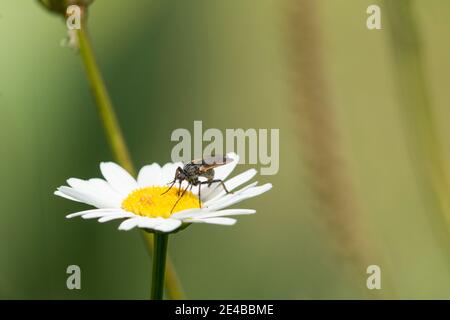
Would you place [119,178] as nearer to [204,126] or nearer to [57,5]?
[57,5]

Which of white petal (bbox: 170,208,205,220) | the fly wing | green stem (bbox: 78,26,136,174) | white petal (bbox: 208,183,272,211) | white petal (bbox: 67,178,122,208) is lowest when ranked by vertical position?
white petal (bbox: 170,208,205,220)

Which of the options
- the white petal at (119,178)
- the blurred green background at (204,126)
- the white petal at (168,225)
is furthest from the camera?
the blurred green background at (204,126)

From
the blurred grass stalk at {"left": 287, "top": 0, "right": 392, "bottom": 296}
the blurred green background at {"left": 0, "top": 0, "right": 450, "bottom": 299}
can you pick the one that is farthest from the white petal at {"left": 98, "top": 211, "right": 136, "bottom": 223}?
the blurred green background at {"left": 0, "top": 0, "right": 450, "bottom": 299}

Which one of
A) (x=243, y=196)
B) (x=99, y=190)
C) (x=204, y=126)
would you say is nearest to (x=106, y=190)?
(x=99, y=190)

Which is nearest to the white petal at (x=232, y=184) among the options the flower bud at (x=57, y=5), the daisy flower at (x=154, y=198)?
the daisy flower at (x=154, y=198)

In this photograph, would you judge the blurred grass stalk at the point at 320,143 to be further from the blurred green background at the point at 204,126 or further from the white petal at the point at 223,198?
the blurred green background at the point at 204,126

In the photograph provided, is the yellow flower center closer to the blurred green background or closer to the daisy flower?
the daisy flower

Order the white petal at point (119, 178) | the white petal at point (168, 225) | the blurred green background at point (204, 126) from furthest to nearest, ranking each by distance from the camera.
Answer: the blurred green background at point (204, 126) → the white petal at point (119, 178) → the white petal at point (168, 225)

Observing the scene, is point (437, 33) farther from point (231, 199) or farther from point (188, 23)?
point (231, 199)

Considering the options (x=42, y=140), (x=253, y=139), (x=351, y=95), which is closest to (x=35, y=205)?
(x=42, y=140)
